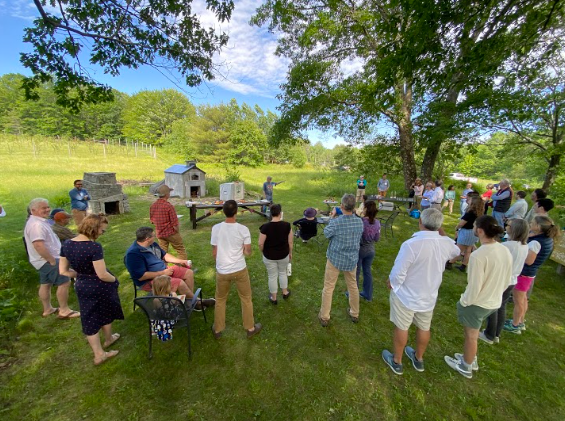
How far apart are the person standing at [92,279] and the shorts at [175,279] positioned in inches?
17.0

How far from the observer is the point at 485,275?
2281 mm

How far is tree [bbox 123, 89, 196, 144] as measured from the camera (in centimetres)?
4366

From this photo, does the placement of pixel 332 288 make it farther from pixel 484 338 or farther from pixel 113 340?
pixel 113 340

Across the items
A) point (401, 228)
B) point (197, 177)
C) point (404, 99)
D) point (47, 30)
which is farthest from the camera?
point (197, 177)

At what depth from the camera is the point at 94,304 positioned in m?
2.57

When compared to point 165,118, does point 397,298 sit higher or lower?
lower

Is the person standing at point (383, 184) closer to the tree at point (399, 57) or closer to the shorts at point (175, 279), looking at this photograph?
the tree at point (399, 57)

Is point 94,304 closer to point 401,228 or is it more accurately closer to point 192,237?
point 192,237

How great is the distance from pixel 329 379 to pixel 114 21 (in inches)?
282

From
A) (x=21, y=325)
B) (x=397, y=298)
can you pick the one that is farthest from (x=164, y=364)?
(x=397, y=298)

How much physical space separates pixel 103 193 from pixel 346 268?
8.99 m

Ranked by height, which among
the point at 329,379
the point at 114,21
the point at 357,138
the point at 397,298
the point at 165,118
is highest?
the point at 165,118

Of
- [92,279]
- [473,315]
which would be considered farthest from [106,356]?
[473,315]

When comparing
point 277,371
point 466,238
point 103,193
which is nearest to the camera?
point 277,371
